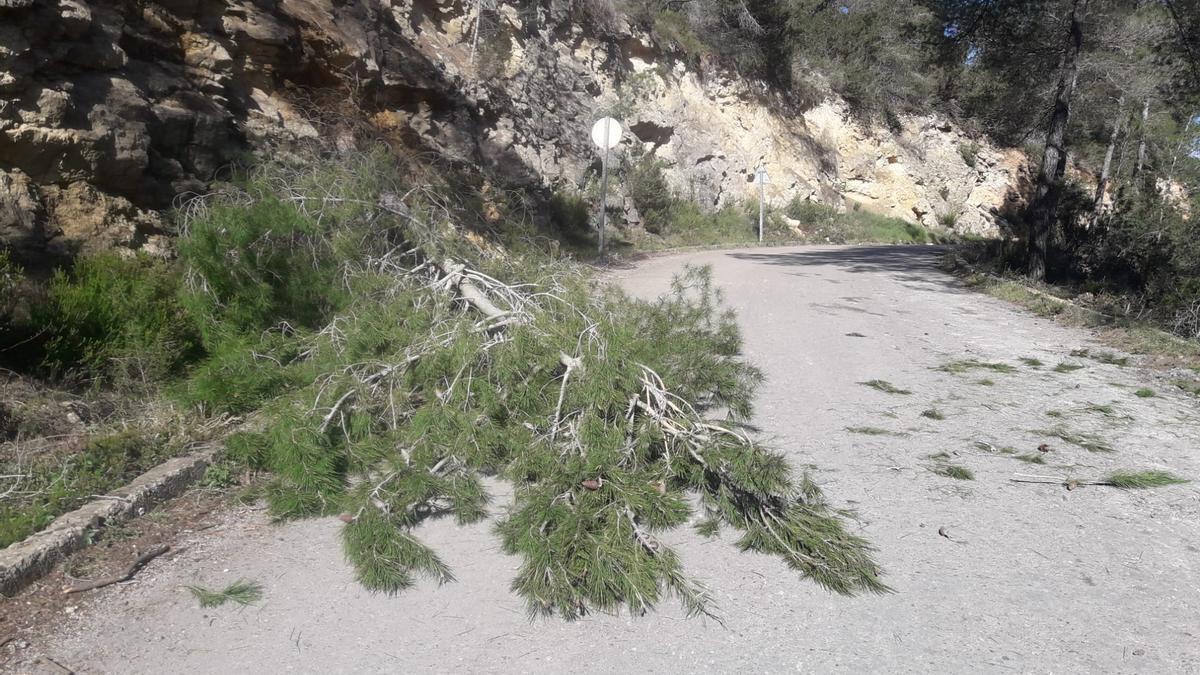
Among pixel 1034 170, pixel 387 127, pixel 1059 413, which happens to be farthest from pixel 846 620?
pixel 1034 170

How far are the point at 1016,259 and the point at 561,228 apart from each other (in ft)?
30.8

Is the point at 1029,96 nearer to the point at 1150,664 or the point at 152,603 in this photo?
the point at 1150,664

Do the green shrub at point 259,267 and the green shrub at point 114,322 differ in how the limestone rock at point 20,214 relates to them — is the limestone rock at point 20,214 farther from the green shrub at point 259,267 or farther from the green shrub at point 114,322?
the green shrub at point 259,267

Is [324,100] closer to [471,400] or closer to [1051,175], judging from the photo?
[471,400]

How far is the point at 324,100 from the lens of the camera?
1190 cm

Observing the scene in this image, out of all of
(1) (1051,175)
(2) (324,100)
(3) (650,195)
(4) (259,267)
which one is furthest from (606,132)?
(4) (259,267)

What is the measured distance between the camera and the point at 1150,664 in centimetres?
333

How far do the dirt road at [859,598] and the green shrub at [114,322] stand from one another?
1961 mm

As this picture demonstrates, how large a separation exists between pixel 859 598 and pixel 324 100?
1052cm

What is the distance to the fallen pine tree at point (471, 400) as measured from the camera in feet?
13.6

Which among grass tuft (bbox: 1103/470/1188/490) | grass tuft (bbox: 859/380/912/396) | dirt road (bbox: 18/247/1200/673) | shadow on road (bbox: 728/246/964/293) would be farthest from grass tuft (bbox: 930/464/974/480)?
shadow on road (bbox: 728/246/964/293)

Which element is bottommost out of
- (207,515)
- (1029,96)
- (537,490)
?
(207,515)

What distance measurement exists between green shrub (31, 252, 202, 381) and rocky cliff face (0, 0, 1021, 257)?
1.89ft

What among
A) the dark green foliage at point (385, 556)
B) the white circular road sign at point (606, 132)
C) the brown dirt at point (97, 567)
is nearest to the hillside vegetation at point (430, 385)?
the dark green foliage at point (385, 556)
